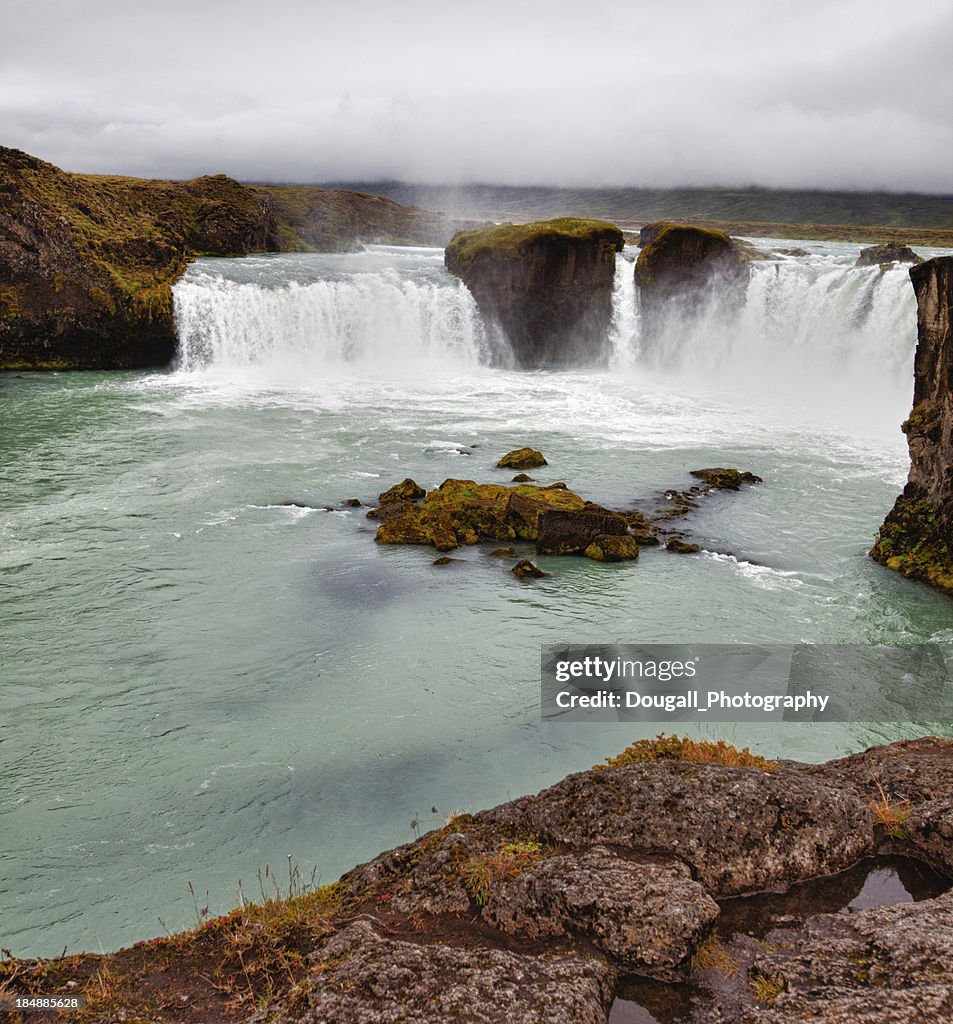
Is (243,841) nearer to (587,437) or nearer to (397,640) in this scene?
(397,640)

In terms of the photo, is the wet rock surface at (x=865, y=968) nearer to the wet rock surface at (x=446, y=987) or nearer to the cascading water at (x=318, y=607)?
the wet rock surface at (x=446, y=987)

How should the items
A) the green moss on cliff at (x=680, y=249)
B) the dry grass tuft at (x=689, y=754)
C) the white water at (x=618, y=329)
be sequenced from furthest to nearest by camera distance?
the green moss on cliff at (x=680, y=249), the white water at (x=618, y=329), the dry grass tuft at (x=689, y=754)

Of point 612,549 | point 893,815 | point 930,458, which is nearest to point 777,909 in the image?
point 893,815

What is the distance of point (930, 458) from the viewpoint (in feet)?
60.2

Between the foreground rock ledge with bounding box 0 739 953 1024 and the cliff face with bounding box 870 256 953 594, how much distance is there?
1290cm

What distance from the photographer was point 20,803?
9992 mm

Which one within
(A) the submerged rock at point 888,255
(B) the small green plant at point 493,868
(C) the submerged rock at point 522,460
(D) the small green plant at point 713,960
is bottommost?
(C) the submerged rock at point 522,460

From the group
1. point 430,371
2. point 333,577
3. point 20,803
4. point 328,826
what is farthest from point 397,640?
point 430,371

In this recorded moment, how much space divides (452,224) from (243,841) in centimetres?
14242

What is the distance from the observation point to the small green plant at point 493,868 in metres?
5.64

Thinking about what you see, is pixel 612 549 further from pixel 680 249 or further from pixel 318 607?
pixel 680 249

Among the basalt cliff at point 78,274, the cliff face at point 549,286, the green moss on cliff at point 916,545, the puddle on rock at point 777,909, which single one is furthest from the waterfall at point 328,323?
the puddle on rock at point 777,909

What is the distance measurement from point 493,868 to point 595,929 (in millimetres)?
946

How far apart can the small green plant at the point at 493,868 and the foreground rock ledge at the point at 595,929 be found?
0.06ft
